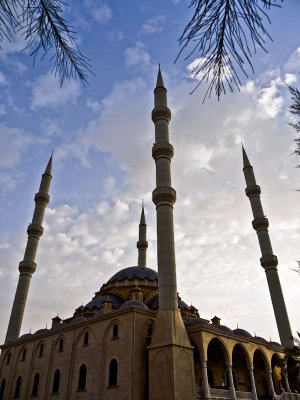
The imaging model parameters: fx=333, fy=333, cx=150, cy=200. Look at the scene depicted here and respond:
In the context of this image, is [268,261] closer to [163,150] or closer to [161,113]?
[163,150]

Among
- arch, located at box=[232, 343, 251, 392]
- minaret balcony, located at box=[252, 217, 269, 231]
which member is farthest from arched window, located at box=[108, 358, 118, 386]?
minaret balcony, located at box=[252, 217, 269, 231]

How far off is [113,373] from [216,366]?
833cm

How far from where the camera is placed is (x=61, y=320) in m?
29.8

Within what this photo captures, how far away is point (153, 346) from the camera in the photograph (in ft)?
61.1

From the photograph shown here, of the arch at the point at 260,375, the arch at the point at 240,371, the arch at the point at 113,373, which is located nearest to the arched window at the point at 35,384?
the arch at the point at 113,373

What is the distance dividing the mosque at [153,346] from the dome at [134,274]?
10 cm

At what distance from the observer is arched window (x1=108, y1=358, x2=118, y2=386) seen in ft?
63.4

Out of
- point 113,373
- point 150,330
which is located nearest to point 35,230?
point 150,330

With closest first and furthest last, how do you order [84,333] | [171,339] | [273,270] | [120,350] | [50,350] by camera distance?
[171,339] < [120,350] < [84,333] < [50,350] < [273,270]

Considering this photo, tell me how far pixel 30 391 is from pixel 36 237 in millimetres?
12987

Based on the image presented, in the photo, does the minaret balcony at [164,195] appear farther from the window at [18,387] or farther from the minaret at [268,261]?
the window at [18,387]

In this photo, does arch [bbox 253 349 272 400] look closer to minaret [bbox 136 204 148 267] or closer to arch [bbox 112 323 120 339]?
arch [bbox 112 323 120 339]

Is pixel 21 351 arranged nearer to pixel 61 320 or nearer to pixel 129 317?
pixel 61 320

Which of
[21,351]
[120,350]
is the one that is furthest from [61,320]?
[120,350]
